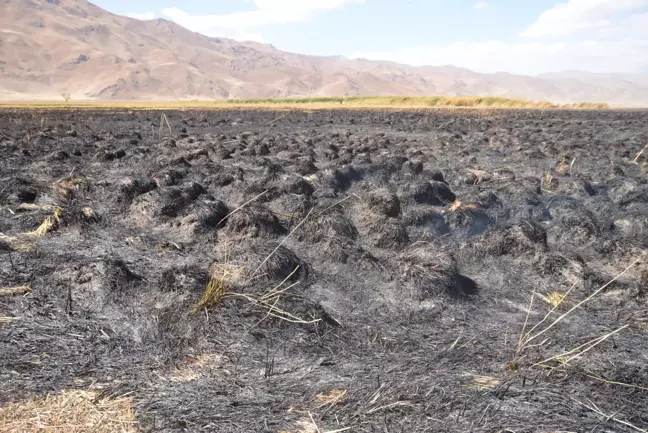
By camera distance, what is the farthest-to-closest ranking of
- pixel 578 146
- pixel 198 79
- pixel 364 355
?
pixel 198 79 < pixel 578 146 < pixel 364 355

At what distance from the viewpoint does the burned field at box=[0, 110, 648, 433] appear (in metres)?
2.81

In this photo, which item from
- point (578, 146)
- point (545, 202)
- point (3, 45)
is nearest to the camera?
point (545, 202)

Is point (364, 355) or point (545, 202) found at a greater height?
point (545, 202)

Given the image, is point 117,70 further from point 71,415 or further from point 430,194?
point 71,415

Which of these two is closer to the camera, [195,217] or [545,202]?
[195,217]

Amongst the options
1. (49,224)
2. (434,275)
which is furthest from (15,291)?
(434,275)

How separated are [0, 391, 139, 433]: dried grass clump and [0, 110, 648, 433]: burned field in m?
0.01

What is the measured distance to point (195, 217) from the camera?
5.93 meters

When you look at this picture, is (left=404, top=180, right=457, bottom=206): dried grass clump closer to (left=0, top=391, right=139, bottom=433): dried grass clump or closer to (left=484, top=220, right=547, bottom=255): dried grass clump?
(left=484, top=220, right=547, bottom=255): dried grass clump

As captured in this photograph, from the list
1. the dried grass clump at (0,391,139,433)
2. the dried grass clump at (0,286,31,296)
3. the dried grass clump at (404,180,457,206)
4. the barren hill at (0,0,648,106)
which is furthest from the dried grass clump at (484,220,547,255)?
the barren hill at (0,0,648,106)

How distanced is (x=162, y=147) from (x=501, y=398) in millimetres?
11401

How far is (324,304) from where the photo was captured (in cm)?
431

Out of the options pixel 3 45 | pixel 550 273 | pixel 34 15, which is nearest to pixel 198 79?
pixel 3 45

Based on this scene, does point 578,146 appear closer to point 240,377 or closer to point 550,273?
point 550,273
